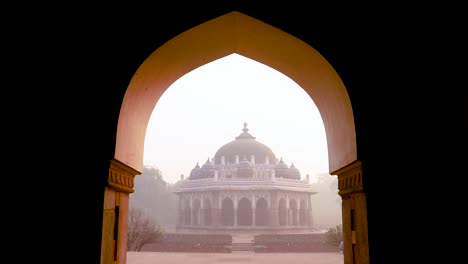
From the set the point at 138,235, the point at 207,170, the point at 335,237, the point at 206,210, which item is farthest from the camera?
the point at 207,170

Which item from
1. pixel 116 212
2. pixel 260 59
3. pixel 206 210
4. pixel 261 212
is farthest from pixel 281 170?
pixel 116 212

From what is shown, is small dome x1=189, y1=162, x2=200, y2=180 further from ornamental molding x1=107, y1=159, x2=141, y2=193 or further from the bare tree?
ornamental molding x1=107, y1=159, x2=141, y2=193

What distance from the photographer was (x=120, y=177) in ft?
8.61

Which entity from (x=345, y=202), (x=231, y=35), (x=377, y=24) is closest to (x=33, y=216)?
(x=231, y=35)

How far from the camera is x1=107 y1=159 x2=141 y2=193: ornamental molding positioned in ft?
7.77

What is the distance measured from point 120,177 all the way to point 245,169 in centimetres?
2621

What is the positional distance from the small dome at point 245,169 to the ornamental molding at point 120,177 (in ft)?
84.3

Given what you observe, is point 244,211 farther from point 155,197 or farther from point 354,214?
point 354,214

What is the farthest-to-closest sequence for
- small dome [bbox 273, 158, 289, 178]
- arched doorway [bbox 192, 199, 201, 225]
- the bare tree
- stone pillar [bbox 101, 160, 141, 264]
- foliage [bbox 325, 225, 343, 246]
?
small dome [bbox 273, 158, 289, 178] → arched doorway [bbox 192, 199, 201, 225] → foliage [bbox 325, 225, 343, 246] → the bare tree → stone pillar [bbox 101, 160, 141, 264]

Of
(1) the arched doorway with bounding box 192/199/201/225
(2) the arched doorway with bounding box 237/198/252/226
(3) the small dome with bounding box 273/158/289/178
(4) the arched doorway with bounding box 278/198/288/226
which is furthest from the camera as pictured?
(3) the small dome with bounding box 273/158/289/178

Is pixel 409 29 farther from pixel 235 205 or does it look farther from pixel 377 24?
pixel 235 205

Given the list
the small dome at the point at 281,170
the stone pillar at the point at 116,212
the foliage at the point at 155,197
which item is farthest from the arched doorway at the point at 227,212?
the stone pillar at the point at 116,212

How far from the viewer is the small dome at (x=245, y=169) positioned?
93.6ft

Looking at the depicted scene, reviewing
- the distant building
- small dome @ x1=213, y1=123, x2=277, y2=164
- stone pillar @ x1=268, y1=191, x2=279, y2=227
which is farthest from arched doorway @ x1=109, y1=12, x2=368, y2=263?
small dome @ x1=213, y1=123, x2=277, y2=164
